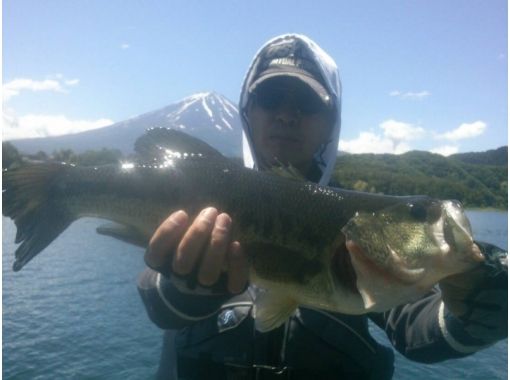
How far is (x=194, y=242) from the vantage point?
130 inches

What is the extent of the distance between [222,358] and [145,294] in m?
0.95

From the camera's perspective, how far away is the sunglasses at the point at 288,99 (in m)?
5.43

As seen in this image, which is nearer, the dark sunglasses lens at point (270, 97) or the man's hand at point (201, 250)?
the man's hand at point (201, 250)

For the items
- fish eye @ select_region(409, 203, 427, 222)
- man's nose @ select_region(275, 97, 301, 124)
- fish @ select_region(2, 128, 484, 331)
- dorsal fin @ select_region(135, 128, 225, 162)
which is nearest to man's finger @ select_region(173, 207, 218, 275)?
fish @ select_region(2, 128, 484, 331)

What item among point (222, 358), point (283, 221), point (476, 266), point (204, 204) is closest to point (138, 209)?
point (204, 204)

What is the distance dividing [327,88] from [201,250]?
3.52 metres

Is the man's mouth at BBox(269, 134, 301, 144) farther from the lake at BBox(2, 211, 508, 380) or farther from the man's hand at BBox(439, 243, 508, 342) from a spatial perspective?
the lake at BBox(2, 211, 508, 380)

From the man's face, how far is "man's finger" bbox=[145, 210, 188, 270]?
7.10 feet

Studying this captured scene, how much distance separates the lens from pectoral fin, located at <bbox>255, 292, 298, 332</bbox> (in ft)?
10.9

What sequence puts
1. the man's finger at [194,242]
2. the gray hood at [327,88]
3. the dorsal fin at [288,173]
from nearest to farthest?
the man's finger at [194,242], the dorsal fin at [288,173], the gray hood at [327,88]

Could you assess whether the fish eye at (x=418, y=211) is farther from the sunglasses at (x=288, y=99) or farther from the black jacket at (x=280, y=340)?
the sunglasses at (x=288, y=99)

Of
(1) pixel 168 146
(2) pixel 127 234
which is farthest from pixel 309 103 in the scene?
(2) pixel 127 234

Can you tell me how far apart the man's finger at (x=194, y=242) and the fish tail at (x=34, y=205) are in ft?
3.65

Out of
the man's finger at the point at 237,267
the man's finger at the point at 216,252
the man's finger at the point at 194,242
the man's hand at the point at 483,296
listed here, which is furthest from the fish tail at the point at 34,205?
the man's hand at the point at 483,296
